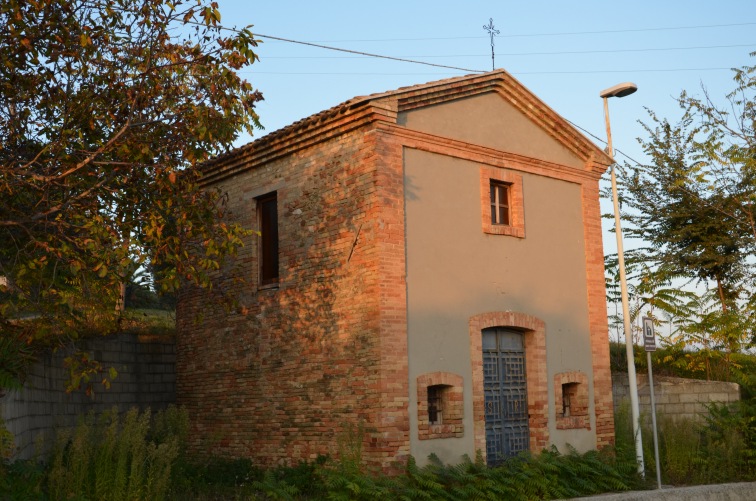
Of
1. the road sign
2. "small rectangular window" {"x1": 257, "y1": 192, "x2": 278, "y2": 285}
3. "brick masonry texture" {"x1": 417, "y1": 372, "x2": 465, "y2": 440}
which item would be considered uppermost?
"small rectangular window" {"x1": 257, "y1": 192, "x2": 278, "y2": 285}

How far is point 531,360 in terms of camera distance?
14.4m

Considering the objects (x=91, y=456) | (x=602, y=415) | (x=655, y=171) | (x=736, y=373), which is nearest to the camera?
(x=91, y=456)

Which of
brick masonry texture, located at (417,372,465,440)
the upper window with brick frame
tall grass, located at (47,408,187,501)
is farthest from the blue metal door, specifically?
tall grass, located at (47,408,187,501)

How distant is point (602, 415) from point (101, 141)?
32.5ft

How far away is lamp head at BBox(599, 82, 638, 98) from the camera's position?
14.7 m

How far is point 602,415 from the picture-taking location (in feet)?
50.1

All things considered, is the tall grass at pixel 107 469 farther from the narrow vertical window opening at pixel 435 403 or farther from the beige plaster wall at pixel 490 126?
the beige plaster wall at pixel 490 126

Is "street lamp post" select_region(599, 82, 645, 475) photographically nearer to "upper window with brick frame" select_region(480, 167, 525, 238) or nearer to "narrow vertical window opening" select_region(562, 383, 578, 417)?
"narrow vertical window opening" select_region(562, 383, 578, 417)

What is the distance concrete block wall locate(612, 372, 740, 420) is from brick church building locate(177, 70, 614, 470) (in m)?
2.53

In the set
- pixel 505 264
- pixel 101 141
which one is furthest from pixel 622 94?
pixel 101 141

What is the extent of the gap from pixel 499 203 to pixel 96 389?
316 inches

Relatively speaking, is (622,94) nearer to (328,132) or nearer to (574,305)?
(574,305)

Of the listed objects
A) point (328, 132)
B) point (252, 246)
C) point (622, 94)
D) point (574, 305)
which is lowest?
point (574, 305)

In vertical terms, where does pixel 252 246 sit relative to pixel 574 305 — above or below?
above
